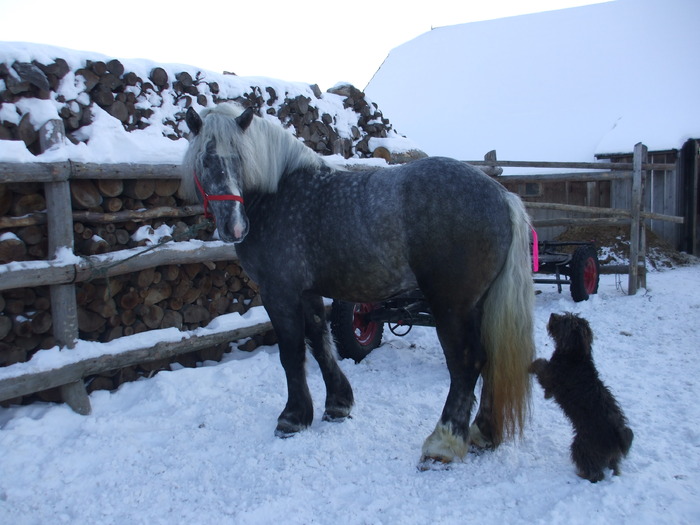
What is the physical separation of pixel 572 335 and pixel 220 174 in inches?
83.8

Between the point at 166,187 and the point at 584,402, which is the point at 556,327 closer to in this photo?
the point at 584,402

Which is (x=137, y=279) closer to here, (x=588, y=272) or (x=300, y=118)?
(x=300, y=118)

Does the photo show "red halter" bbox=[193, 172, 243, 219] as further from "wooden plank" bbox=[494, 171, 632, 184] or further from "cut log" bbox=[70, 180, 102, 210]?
"wooden plank" bbox=[494, 171, 632, 184]

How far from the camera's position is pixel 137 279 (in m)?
4.39

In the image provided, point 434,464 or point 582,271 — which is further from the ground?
point 582,271

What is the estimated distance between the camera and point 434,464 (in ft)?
9.77

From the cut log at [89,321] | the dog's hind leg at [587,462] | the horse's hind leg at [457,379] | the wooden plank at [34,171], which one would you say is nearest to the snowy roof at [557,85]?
the horse's hind leg at [457,379]

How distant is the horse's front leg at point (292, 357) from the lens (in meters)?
3.47

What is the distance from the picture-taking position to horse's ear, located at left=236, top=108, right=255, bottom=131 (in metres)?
3.21

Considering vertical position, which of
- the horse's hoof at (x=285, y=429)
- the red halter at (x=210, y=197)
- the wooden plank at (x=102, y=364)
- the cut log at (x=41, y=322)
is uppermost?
the red halter at (x=210, y=197)

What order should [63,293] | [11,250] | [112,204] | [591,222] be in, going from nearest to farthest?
[11,250] → [63,293] → [112,204] → [591,222]

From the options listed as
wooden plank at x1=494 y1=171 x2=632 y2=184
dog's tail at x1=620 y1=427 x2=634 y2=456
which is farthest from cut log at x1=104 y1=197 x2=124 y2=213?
wooden plank at x1=494 y1=171 x2=632 y2=184

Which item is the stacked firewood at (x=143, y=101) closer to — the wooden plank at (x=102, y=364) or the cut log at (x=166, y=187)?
the cut log at (x=166, y=187)

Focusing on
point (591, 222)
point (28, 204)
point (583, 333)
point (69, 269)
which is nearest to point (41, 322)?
point (69, 269)
